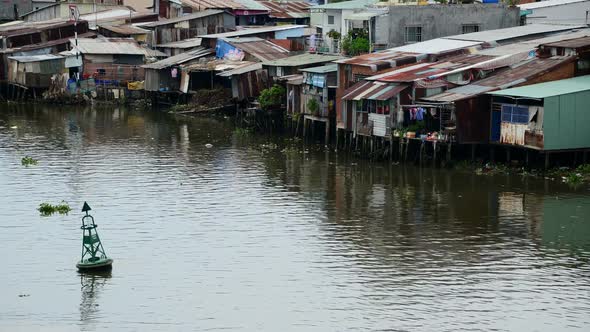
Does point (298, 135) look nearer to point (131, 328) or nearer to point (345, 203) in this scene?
point (345, 203)

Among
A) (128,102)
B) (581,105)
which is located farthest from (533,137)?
(128,102)

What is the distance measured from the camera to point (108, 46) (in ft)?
200

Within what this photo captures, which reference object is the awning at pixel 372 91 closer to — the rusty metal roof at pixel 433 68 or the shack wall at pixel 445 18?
the rusty metal roof at pixel 433 68

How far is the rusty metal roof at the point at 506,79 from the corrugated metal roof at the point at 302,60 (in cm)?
1033

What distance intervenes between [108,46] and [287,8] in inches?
503

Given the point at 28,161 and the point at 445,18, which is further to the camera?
the point at 445,18

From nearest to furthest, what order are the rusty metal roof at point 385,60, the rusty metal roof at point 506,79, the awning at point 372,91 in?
1. the rusty metal roof at point 506,79
2. the awning at point 372,91
3. the rusty metal roof at point 385,60

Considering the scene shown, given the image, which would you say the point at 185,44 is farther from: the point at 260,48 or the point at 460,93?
the point at 460,93

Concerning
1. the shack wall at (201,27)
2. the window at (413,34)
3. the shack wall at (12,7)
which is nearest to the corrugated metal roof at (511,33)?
the window at (413,34)

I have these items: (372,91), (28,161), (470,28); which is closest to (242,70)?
(470,28)

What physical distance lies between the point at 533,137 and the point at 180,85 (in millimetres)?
26352

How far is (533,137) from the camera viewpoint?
34.5 m

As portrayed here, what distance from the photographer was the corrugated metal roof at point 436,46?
42.4m

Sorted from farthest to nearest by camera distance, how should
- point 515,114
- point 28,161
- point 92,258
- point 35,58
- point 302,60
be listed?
point 35,58 → point 302,60 → point 28,161 → point 515,114 → point 92,258
